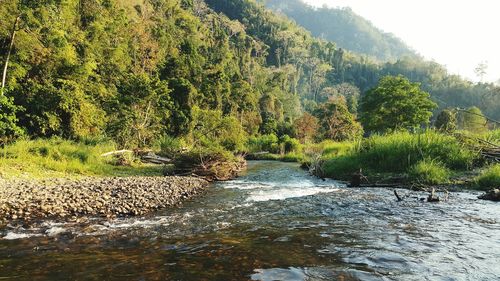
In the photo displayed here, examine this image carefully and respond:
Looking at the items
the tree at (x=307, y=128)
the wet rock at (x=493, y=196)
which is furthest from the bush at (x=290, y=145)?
the wet rock at (x=493, y=196)

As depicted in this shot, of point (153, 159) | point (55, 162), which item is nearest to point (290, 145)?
point (153, 159)

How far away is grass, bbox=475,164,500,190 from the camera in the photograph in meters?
12.2

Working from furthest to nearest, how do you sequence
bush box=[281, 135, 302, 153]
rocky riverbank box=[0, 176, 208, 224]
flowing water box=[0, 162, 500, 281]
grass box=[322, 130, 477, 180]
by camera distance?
bush box=[281, 135, 302, 153] → grass box=[322, 130, 477, 180] → rocky riverbank box=[0, 176, 208, 224] → flowing water box=[0, 162, 500, 281]

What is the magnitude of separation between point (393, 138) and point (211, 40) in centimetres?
7194

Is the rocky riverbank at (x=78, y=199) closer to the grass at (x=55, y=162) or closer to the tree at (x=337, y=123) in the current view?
the grass at (x=55, y=162)

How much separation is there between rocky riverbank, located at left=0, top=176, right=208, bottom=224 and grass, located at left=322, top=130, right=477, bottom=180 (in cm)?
941

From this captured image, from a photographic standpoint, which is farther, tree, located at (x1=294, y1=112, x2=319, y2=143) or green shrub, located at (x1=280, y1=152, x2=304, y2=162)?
tree, located at (x1=294, y1=112, x2=319, y2=143)

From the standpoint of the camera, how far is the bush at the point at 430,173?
13406mm

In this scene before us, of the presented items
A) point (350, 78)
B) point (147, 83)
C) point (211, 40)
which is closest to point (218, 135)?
point (147, 83)

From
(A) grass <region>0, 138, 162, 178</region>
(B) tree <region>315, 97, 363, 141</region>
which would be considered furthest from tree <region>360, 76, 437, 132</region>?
(A) grass <region>0, 138, 162, 178</region>

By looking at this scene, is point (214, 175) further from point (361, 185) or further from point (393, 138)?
point (393, 138)

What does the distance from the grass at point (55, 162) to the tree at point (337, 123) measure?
38.5 meters

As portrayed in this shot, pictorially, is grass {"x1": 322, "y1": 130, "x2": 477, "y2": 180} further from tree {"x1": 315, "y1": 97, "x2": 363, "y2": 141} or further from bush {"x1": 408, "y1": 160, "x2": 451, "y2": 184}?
tree {"x1": 315, "y1": 97, "x2": 363, "y2": 141}

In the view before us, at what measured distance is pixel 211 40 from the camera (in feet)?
272
